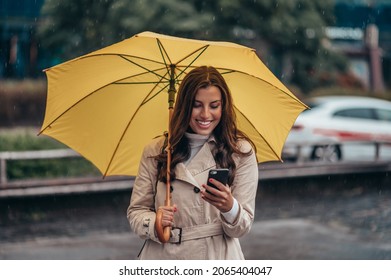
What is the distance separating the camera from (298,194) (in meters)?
12.0

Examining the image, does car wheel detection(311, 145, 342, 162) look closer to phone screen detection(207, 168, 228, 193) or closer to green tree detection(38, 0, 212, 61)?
green tree detection(38, 0, 212, 61)

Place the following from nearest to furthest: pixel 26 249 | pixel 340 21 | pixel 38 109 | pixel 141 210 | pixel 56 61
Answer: pixel 141 210, pixel 26 249, pixel 38 109, pixel 56 61, pixel 340 21

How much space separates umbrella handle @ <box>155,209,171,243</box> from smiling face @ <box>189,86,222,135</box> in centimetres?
43

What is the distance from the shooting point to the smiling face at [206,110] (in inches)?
143

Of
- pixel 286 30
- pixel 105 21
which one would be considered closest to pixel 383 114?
pixel 286 30

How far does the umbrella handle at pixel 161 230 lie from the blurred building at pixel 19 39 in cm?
2204

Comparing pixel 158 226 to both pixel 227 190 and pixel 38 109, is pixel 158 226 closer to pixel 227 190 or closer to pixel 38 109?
pixel 227 190

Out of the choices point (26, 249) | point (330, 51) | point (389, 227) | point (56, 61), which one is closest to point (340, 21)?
point (330, 51)

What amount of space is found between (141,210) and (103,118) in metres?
0.80

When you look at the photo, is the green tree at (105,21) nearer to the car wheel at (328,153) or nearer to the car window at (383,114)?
the car window at (383,114)

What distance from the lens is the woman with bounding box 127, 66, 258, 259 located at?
3.59 metres

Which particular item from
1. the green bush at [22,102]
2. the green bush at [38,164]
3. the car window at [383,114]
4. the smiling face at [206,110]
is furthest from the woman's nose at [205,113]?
the green bush at [22,102]

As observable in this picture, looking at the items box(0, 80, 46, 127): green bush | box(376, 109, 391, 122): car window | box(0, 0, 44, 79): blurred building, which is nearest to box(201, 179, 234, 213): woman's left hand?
box(376, 109, 391, 122): car window

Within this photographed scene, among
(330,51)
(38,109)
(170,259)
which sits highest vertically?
(330,51)
